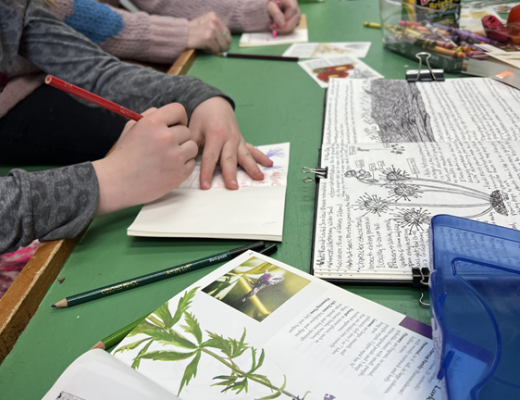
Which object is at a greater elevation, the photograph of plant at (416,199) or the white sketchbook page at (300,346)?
the photograph of plant at (416,199)

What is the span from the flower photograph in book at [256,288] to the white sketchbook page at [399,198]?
0.12ft

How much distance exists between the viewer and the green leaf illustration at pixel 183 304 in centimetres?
40

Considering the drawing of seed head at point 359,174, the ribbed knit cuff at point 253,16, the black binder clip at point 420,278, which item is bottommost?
the black binder clip at point 420,278

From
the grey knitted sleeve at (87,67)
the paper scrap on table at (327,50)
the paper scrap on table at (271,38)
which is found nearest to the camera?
the grey knitted sleeve at (87,67)

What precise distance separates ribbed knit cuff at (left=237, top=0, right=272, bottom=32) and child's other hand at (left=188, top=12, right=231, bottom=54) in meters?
0.09

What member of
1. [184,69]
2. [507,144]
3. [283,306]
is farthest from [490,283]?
[184,69]

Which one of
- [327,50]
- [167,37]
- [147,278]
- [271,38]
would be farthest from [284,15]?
[147,278]

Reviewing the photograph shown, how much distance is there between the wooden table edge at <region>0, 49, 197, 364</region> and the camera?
41cm

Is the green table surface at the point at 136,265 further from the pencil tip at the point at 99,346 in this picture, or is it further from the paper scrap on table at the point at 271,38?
the paper scrap on table at the point at 271,38

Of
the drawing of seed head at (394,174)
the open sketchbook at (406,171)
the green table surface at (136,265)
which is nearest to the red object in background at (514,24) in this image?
the open sketchbook at (406,171)

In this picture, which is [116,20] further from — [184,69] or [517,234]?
[517,234]

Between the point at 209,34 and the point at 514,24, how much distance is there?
2.16 feet

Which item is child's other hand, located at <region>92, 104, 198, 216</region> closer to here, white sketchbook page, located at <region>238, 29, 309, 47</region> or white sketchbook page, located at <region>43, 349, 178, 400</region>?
white sketchbook page, located at <region>43, 349, 178, 400</region>

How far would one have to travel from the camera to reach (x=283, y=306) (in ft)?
1.32
